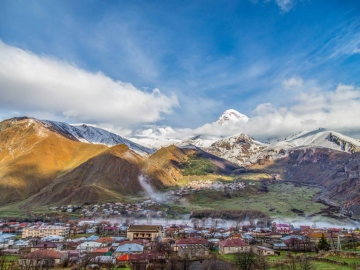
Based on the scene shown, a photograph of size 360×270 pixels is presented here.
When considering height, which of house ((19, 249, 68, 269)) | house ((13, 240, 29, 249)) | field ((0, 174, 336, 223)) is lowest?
house ((13, 240, 29, 249))

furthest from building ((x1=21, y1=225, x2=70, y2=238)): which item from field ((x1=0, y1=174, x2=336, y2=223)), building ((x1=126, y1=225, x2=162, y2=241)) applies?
field ((x1=0, y1=174, x2=336, y2=223))

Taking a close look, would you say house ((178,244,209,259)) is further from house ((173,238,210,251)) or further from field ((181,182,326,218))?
field ((181,182,326,218))

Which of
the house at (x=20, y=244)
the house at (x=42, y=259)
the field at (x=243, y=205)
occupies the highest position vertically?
the field at (x=243, y=205)

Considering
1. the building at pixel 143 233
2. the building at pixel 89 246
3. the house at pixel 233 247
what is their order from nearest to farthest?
the house at pixel 233 247 → the building at pixel 89 246 → the building at pixel 143 233

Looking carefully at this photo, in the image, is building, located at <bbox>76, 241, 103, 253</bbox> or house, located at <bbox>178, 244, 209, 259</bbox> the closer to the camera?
house, located at <bbox>178, 244, 209, 259</bbox>

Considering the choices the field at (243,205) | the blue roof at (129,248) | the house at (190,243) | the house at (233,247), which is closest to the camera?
the blue roof at (129,248)

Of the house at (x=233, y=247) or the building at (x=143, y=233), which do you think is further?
the building at (x=143, y=233)

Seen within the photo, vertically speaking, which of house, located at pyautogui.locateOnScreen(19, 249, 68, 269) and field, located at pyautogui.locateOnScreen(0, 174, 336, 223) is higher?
field, located at pyautogui.locateOnScreen(0, 174, 336, 223)

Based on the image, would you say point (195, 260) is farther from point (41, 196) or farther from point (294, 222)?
point (41, 196)

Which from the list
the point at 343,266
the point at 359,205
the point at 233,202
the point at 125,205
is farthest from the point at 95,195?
the point at 343,266

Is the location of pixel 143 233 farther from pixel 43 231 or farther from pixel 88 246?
pixel 43 231

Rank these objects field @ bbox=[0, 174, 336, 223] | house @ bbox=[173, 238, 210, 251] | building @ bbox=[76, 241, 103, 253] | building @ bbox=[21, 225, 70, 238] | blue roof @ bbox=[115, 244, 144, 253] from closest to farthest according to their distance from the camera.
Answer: blue roof @ bbox=[115, 244, 144, 253]
house @ bbox=[173, 238, 210, 251]
building @ bbox=[76, 241, 103, 253]
building @ bbox=[21, 225, 70, 238]
field @ bbox=[0, 174, 336, 223]

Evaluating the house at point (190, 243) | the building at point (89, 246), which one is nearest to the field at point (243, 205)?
the house at point (190, 243)

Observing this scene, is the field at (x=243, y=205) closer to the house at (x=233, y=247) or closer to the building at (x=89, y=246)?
the building at (x=89, y=246)
